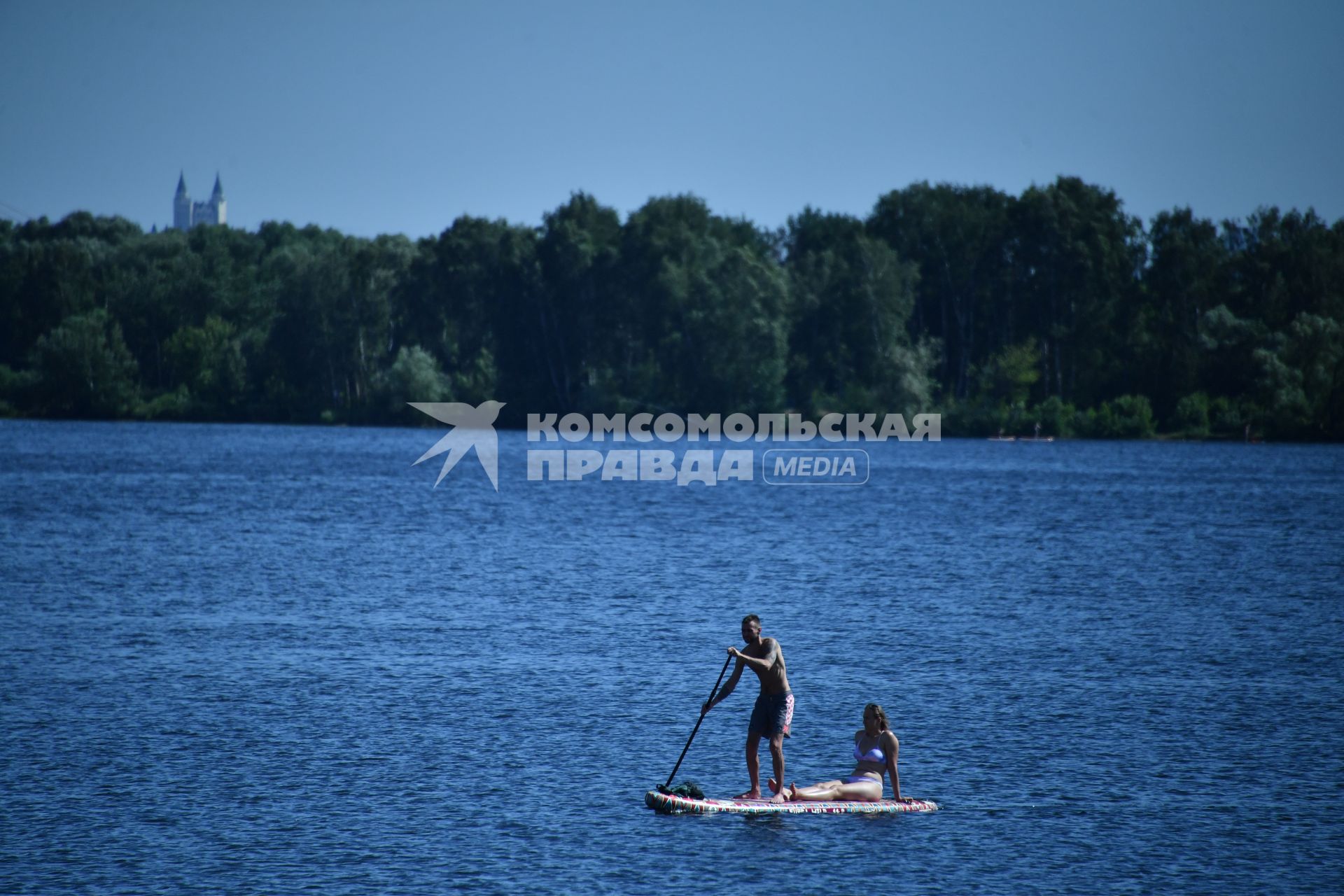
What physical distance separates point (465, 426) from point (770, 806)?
429 feet

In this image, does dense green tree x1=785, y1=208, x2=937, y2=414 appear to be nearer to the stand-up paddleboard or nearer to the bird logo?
the bird logo

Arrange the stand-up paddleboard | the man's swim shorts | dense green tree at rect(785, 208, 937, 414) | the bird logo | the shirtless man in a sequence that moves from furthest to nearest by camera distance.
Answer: the bird logo
dense green tree at rect(785, 208, 937, 414)
the man's swim shorts
the shirtless man
the stand-up paddleboard

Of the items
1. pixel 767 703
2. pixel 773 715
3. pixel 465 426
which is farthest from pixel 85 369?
pixel 773 715

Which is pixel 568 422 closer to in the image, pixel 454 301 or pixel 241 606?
pixel 454 301

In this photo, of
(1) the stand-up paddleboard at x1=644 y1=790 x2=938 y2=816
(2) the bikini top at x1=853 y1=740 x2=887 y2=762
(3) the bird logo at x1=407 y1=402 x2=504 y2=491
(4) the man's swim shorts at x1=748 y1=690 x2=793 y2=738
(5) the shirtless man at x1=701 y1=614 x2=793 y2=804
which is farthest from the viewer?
(3) the bird logo at x1=407 y1=402 x2=504 y2=491

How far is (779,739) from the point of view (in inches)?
750

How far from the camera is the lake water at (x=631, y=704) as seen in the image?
17234mm

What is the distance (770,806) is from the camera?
18703 millimetres

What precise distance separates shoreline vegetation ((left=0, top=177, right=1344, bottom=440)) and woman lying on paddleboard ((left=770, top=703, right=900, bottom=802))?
10099cm

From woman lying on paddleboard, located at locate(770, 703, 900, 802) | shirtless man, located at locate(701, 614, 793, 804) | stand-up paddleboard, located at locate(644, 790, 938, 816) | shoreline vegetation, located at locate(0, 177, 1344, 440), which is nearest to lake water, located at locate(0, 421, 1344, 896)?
stand-up paddleboard, located at locate(644, 790, 938, 816)

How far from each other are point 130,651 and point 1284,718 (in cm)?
2117

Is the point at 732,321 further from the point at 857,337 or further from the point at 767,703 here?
the point at 767,703

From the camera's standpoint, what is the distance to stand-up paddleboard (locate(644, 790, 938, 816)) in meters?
18.7

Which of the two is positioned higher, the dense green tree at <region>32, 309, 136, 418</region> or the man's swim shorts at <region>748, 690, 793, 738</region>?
the dense green tree at <region>32, 309, 136, 418</region>
